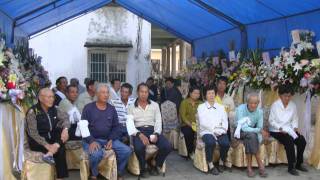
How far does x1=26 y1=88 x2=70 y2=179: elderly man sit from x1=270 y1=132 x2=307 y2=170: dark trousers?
3238 mm

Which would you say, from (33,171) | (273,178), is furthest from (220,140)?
(33,171)

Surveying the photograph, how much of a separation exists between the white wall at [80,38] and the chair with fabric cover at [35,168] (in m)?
11.1

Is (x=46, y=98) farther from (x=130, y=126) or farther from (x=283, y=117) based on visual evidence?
(x=283, y=117)

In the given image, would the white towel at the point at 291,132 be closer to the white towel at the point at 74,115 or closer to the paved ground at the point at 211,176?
the paved ground at the point at 211,176

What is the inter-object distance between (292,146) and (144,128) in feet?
7.31

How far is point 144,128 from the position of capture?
20.2 feet

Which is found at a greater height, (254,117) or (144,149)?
(254,117)

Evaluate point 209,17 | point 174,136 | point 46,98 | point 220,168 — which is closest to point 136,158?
point 220,168

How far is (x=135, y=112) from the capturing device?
616cm

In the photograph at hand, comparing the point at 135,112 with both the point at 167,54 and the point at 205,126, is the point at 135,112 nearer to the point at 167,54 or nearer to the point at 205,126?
the point at 205,126

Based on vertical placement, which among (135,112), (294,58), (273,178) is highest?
(294,58)

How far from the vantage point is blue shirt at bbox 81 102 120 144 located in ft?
18.4

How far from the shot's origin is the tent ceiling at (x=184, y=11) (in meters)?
7.17

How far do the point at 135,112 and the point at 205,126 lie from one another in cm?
110
